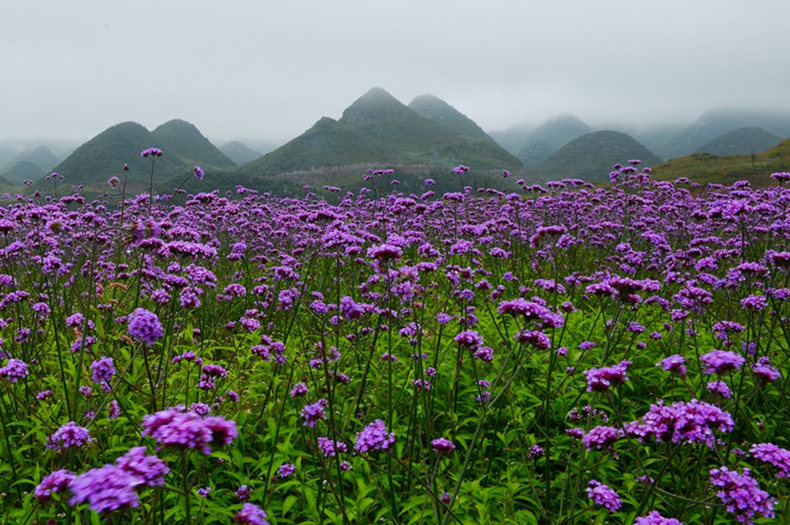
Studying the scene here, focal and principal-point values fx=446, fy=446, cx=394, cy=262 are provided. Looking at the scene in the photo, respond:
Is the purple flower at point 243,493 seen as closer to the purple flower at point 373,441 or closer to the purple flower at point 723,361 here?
the purple flower at point 373,441

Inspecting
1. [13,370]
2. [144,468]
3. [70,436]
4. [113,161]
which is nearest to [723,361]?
[144,468]

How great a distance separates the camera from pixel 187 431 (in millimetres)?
1538

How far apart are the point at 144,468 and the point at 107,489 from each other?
11 centimetres

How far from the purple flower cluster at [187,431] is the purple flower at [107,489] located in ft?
0.45

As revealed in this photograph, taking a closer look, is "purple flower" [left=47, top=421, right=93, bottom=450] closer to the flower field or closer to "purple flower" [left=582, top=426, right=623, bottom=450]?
the flower field

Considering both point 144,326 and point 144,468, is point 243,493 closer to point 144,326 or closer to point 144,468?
point 144,326

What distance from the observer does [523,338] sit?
293cm

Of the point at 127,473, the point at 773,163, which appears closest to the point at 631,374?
the point at 127,473

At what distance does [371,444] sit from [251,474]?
5.50ft

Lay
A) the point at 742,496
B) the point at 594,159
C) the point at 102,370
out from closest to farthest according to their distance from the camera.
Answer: the point at 742,496 → the point at 102,370 → the point at 594,159

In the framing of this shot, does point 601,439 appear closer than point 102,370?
Yes

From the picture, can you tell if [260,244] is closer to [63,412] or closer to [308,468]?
[63,412]

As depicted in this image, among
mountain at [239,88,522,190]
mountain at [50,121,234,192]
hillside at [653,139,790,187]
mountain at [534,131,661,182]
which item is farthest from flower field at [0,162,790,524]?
mountain at [534,131,661,182]

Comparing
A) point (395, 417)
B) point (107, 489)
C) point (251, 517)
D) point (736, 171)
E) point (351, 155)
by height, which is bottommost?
point (395, 417)
